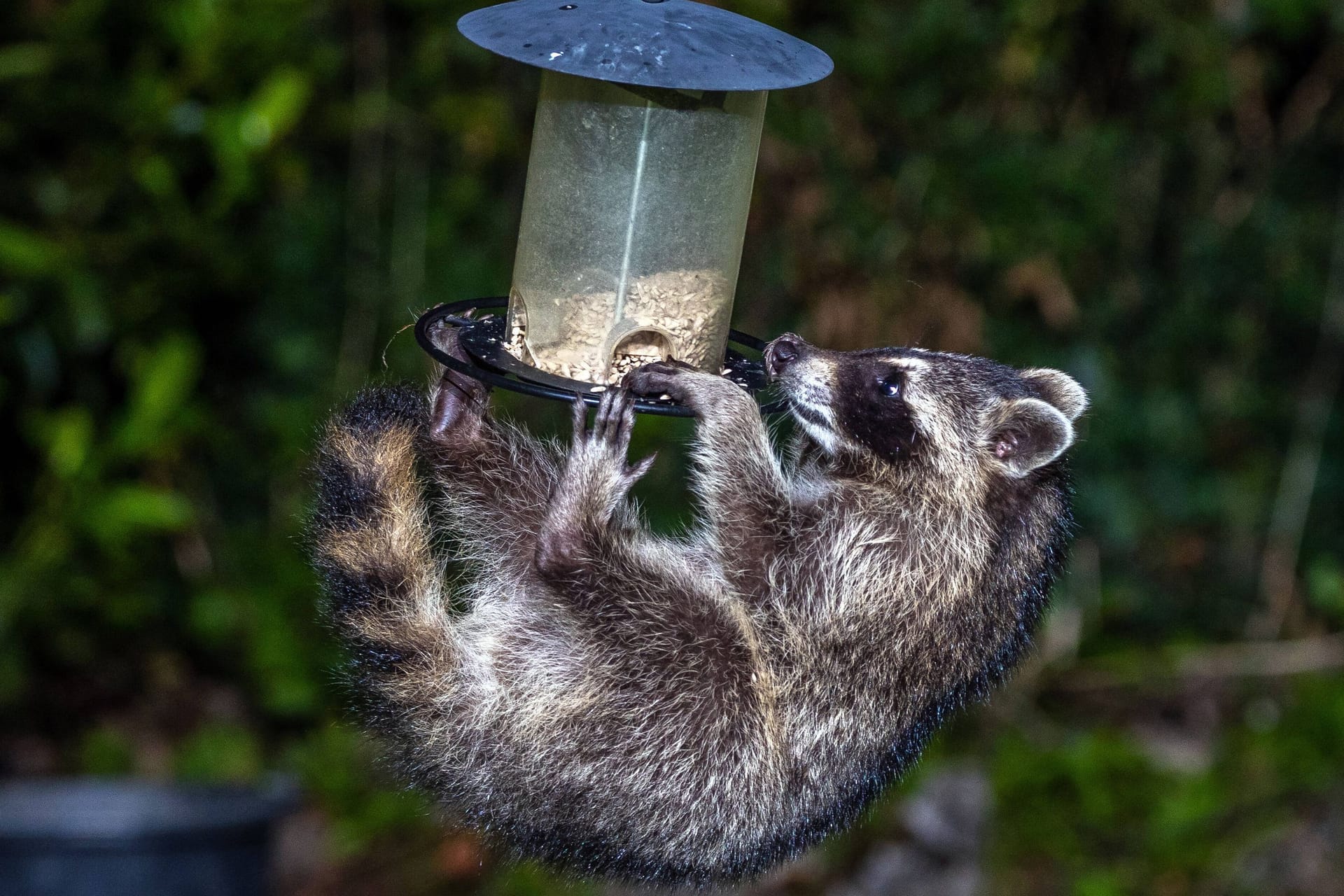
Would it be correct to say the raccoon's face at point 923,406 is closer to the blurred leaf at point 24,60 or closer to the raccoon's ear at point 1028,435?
the raccoon's ear at point 1028,435

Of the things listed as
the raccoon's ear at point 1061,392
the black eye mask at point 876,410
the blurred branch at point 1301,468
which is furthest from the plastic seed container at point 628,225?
the blurred branch at point 1301,468

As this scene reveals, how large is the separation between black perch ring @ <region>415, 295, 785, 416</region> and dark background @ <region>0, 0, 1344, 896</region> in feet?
8.83

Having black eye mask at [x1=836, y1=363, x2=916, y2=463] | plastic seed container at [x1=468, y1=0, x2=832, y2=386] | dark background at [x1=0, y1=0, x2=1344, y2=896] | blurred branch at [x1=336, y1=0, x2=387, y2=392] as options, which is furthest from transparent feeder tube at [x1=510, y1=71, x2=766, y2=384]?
blurred branch at [x1=336, y1=0, x2=387, y2=392]

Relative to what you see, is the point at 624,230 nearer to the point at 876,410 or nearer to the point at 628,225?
the point at 628,225

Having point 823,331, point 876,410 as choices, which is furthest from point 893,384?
point 823,331

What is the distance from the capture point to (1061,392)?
396 centimetres

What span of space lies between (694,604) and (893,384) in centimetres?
81

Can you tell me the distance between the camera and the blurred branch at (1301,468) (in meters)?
7.62

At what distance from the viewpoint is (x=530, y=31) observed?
274 centimetres

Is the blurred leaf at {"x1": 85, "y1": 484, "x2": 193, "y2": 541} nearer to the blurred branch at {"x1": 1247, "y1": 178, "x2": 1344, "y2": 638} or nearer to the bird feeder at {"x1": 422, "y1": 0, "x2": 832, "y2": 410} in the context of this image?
the bird feeder at {"x1": 422, "y1": 0, "x2": 832, "y2": 410}

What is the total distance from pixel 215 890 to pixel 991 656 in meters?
3.78

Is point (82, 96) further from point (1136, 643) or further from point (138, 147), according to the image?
point (1136, 643)

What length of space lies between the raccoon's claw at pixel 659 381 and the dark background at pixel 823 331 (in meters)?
3.16

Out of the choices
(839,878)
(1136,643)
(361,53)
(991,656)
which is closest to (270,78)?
(361,53)
